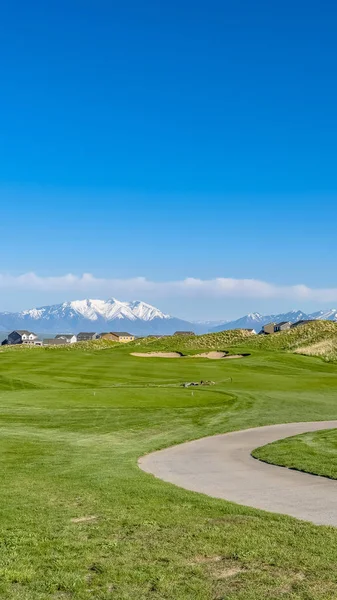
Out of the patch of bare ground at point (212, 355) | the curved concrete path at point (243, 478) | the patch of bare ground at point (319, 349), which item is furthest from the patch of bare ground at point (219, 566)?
the patch of bare ground at point (319, 349)

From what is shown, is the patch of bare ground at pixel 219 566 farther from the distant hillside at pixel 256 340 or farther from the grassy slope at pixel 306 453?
the distant hillside at pixel 256 340

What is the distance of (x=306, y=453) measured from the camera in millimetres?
23094

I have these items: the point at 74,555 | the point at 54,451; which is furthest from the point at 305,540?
the point at 54,451

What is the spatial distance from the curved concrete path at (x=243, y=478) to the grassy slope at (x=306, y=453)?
527 millimetres

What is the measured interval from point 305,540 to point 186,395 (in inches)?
1319

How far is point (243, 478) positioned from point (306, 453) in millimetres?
4987

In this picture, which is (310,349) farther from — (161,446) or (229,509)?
(229,509)

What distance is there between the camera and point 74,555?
10.9 m

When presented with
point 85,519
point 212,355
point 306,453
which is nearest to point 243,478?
point 306,453

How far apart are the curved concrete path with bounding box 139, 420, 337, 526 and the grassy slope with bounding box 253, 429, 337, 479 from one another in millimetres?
527

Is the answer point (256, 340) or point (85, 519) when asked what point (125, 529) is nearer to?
point (85, 519)

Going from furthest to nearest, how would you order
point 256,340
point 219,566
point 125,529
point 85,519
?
point 256,340 < point 85,519 < point 125,529 < point 219,566

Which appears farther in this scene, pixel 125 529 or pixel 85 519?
pixel 85 519

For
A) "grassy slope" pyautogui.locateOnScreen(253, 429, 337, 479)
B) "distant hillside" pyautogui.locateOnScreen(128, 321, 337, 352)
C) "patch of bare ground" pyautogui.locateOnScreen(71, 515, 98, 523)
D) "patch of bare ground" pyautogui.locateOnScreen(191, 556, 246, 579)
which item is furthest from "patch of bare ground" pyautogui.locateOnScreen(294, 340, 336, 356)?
"patch of bare ground" pyautogui.locateOnScreen(191, 556, 246, 579)
